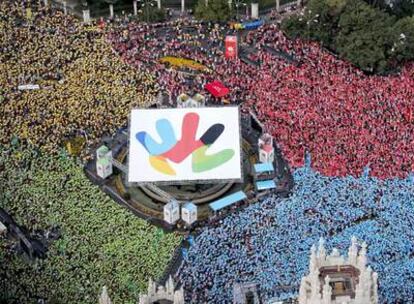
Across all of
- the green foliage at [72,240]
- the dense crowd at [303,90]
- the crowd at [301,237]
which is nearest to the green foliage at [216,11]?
the dense crowd at [303,90]

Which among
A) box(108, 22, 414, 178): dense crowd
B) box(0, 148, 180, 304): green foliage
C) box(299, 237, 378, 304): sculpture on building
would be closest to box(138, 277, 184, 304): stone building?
box(299, 237, 378, 304): sculpture on building

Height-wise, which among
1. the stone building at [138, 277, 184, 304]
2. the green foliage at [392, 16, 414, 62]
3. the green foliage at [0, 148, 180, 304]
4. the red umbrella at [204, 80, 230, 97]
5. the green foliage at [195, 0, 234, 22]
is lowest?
the green foliage at [0, 148, 180, 304]

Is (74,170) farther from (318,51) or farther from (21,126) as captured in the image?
(318,51)

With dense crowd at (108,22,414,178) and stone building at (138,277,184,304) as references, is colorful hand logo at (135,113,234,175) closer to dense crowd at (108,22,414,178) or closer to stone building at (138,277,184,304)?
dense crowd at (108,22,414,178)

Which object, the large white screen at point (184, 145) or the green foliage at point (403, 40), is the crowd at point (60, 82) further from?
the green foliage at point (403, 40)

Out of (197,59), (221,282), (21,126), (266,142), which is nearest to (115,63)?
(197,59)
